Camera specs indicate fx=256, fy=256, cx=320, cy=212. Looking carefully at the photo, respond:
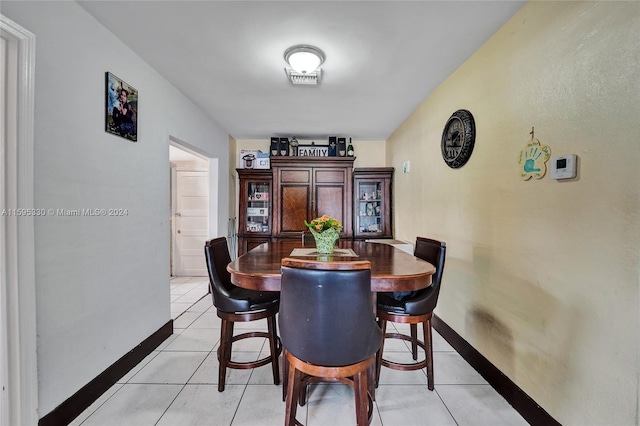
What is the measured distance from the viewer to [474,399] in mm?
1646

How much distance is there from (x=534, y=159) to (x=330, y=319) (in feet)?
4.69

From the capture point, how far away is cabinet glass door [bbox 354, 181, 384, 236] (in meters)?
4.16

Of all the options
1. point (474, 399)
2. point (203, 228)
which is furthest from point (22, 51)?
point (203, 228)

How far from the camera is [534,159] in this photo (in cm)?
144

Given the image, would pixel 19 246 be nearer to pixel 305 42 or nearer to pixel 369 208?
pixel 305 42

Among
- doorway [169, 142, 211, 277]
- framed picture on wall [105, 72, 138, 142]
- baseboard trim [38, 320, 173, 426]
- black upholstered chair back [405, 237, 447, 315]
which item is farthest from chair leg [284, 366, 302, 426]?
doorway [169, 142, 211, 277]

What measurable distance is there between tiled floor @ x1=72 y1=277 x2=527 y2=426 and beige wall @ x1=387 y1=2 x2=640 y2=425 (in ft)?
0.87

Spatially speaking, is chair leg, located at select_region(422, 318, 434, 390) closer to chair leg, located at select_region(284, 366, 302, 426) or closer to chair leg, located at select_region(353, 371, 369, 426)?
chair leg, located at select_region(353, 371, 369, 426)

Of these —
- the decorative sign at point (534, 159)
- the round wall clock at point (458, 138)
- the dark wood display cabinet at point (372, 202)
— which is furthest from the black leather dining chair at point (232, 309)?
the dark wood display cabinet at point (372, 202)

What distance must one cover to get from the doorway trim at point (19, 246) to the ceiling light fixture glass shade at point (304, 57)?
1412 millimetres

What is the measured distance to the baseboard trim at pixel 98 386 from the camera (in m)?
1.39

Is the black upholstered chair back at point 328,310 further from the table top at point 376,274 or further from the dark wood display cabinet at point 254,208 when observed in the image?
the dark wood display cabinet at point 254,208

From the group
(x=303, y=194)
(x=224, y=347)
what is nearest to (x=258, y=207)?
(x=303, y=194)

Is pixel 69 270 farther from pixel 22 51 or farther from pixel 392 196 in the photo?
pixel 392 196
